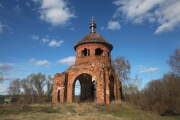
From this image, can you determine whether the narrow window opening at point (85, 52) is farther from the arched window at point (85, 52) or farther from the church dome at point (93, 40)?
the church dome at point (93, 40)

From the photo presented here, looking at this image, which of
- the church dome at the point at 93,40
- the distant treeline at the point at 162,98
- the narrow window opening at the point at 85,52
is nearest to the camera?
the distant treeline at the point at 162,98

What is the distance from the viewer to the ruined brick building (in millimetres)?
15490

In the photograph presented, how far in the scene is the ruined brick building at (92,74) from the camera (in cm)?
1549

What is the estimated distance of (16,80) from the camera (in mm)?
45281

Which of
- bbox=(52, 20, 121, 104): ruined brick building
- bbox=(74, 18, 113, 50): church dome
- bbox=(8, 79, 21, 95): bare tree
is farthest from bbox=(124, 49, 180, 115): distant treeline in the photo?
bbox=(8, 79, 21, 95): bare tree

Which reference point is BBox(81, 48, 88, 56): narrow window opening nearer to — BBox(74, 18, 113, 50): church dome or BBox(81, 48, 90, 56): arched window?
BBox(81, 48, 90, 56): arched window

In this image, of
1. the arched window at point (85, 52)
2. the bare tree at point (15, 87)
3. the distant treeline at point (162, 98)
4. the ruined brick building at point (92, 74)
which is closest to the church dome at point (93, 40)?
the ruined brick building at point (92, 74)

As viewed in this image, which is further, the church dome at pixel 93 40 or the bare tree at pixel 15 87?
the bare tree at pixel 15 87

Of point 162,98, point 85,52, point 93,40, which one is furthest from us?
point 85,52

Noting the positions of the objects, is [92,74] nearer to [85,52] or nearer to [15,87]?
[85,52]

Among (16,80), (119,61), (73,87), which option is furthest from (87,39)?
(16,80)

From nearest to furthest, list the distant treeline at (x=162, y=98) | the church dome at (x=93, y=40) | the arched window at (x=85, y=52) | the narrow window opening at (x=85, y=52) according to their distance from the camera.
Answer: the distant treeline at (x=162, y=98) < the church dome at (x=93, y=40) < the arched window at (x=85, y=52) < the narrow window opening at (x=85, y=52)

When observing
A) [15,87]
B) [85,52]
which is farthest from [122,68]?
[15,87]

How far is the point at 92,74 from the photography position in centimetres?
1617
